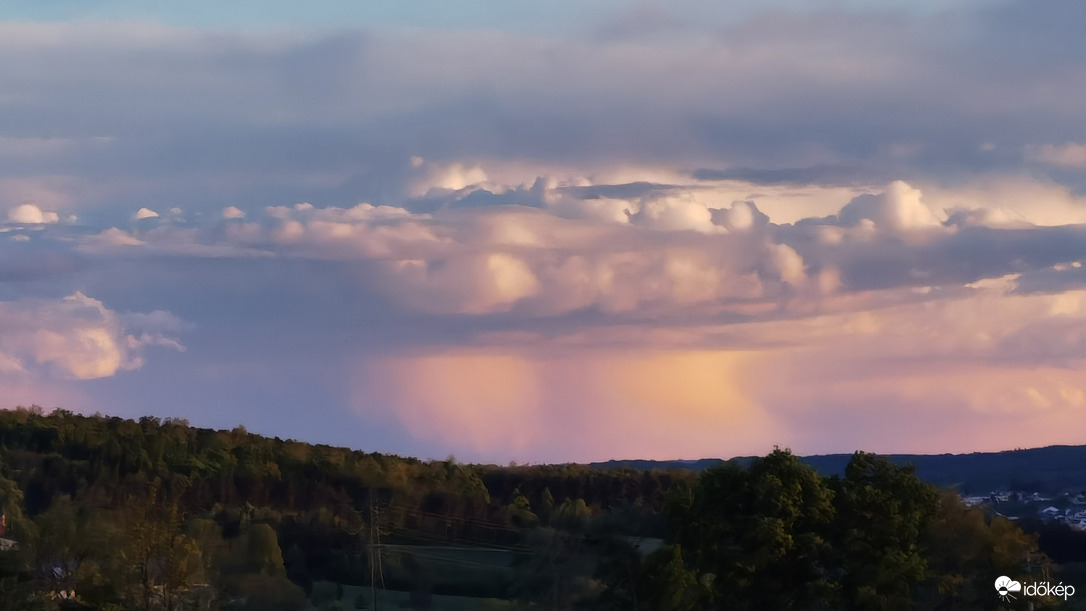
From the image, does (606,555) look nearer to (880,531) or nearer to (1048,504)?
(880,531)

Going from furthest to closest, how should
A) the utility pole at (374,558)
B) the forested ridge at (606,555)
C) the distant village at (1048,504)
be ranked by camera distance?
the distant village at (1048,504) < the utility pole at (374,558) < the forested ridge at (606,555)

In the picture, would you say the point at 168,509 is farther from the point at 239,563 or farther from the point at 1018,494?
the point at 1018,494

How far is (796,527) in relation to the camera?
58375mm

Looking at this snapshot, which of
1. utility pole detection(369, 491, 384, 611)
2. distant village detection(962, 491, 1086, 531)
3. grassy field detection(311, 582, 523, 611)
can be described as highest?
distant village detection(962, 491, 1086, 531)

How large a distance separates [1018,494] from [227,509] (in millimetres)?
82825

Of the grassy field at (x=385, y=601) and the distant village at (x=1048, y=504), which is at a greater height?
the distant village at (x=1048, y=504)

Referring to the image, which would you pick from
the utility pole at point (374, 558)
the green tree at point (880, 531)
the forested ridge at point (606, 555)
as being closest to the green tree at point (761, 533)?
the forested ridge at point (606, 555)

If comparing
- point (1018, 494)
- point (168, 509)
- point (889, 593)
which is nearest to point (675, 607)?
point (889, 593)

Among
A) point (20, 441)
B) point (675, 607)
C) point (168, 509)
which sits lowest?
point (675, 607)

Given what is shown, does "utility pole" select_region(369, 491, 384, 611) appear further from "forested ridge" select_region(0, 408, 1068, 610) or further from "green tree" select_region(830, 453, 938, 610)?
"green tree" select_region(830, 453, 938, 610)

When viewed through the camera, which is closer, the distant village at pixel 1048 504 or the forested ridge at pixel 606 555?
the forested ridge at pixel 606 555

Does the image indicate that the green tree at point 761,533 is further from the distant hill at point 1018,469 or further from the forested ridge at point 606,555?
the distant hill at point 1018,469

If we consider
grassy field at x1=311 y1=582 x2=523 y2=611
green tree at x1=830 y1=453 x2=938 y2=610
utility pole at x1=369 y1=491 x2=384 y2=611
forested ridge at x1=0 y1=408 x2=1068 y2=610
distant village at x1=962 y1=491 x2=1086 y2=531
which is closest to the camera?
forested ridge at x1=0 y1=408 x2=1068 y2=610

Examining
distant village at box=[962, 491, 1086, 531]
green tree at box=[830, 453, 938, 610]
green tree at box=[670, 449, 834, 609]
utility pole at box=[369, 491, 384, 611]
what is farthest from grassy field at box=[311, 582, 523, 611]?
distant village at box=[962, 491, 1086, 531]
